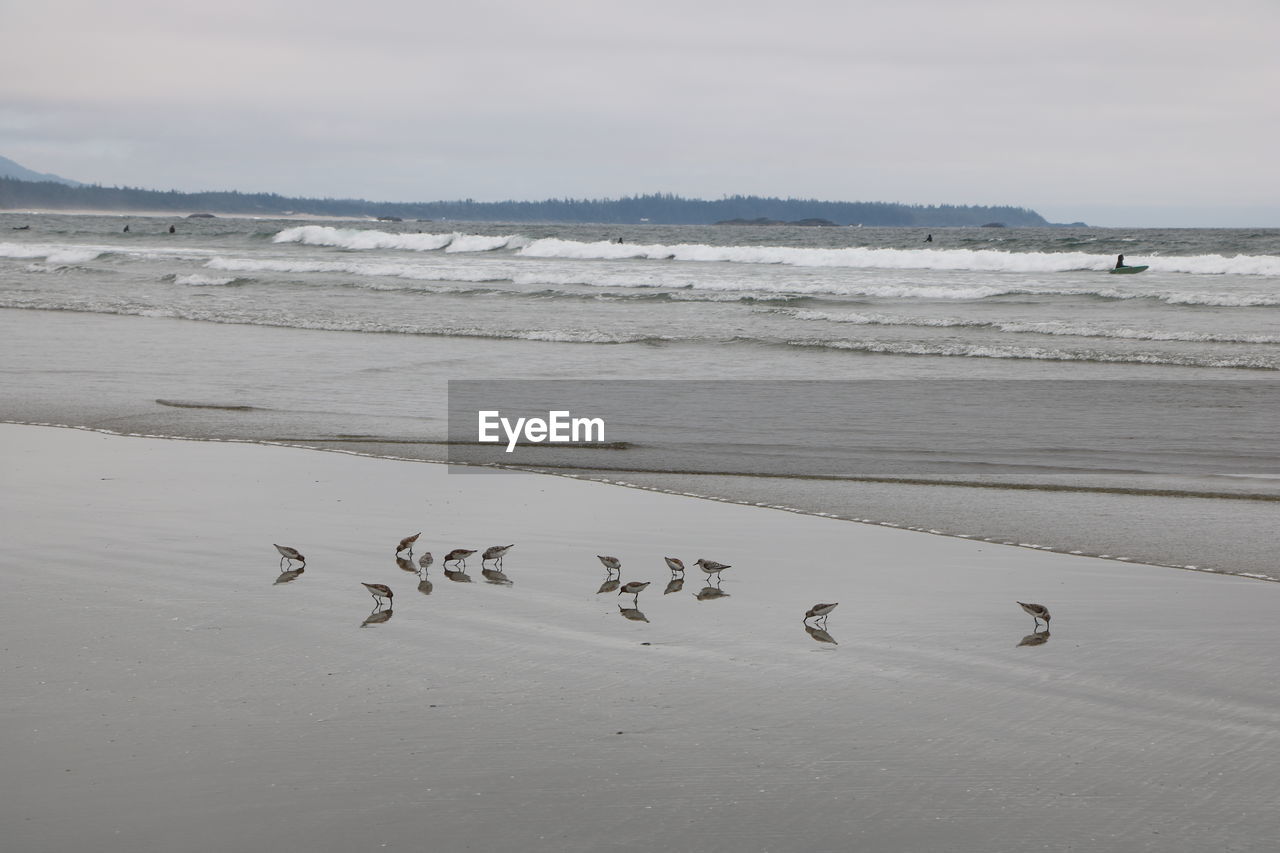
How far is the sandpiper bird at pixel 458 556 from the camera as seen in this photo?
20.4 ft

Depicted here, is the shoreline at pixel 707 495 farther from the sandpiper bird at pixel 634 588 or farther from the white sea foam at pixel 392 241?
the white sea foam at pixel 392 241

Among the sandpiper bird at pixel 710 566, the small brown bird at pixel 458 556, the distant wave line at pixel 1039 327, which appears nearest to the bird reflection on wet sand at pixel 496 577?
the small brown bird at pixel 458 556

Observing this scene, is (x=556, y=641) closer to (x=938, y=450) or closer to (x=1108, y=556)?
(x=1108, y=556)

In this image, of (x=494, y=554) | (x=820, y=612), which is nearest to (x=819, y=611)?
(x=820, y=612)

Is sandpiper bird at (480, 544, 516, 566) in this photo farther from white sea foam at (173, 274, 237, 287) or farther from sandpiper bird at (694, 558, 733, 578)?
white sea foam at (173, 274, 237, 287)

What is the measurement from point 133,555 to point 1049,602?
15.3ft

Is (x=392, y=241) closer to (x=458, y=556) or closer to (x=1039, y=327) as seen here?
(x=1039, y=327)

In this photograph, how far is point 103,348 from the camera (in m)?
18.0

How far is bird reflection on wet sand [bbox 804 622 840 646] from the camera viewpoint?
5141 millimetres

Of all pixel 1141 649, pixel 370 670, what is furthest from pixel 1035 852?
pixel 370 670

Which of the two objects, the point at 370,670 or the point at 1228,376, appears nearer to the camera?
the point at 370,670

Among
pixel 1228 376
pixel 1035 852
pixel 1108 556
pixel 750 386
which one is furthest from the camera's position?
pixel 1228 376

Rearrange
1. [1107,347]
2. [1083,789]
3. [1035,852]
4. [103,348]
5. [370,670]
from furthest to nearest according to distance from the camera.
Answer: [1107,347] → [103,348] → [370,670] → [1083,789] → [1035,852]

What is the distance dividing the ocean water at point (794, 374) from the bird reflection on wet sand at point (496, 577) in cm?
270
